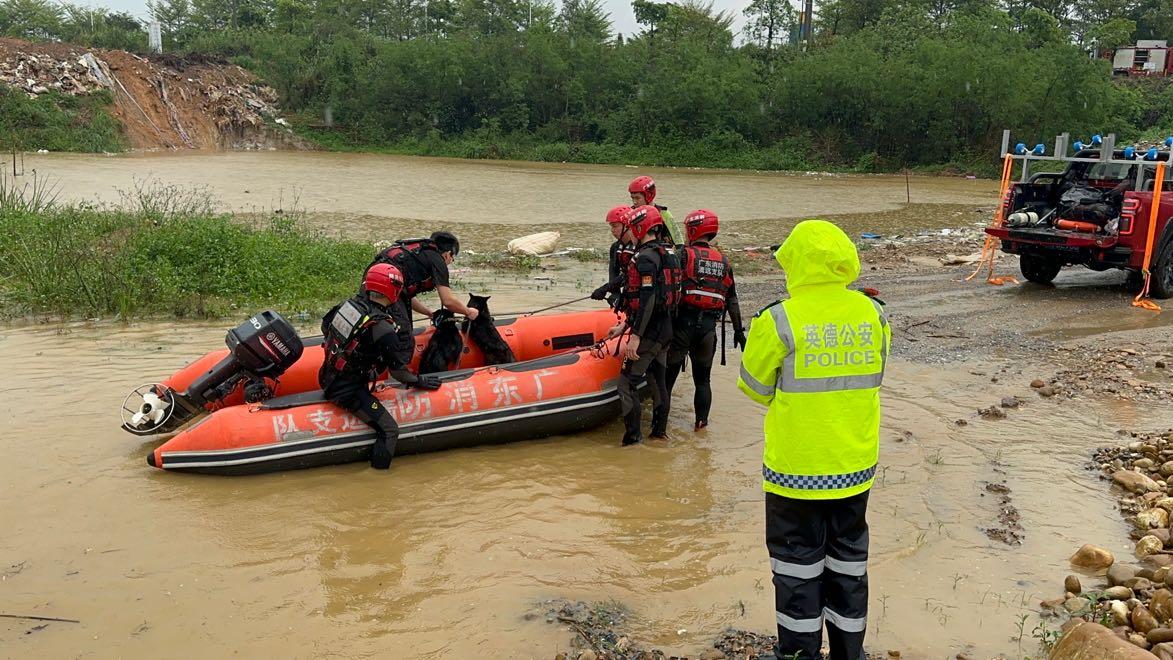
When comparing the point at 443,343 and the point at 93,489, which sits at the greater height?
the point at 443,343

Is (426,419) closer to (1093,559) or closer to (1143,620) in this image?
(1093,559)

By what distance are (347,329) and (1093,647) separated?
3.90 meters

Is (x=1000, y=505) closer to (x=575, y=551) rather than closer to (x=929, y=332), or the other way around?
(x=575, y=551)

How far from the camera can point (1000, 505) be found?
497cm

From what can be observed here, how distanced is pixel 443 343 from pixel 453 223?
1119 centimetres

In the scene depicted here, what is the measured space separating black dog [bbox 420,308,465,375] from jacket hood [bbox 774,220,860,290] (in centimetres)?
381

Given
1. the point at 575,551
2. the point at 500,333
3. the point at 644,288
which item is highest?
the point at 644,288

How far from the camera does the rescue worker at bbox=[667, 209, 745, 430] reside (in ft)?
19.2

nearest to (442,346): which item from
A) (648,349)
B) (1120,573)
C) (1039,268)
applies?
(648,349)

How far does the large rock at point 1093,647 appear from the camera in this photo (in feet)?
9.80

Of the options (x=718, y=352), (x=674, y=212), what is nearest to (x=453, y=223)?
(x=674, y=212)

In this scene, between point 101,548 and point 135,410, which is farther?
Result: point 135,410

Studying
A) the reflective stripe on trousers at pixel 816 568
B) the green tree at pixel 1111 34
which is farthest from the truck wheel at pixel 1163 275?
the green tree at pixel 1111 34

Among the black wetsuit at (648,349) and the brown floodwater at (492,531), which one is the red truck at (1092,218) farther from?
the black wetsuit at (648,349)
